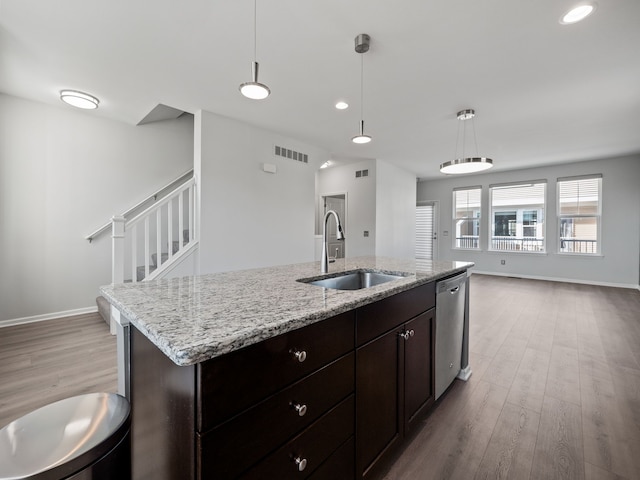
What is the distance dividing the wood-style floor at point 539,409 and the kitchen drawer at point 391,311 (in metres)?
0.78

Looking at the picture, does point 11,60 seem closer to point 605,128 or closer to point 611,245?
point 605,128

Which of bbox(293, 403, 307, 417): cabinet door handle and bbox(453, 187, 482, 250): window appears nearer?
bbox(293, 403, 307, 417): cabinet door handle

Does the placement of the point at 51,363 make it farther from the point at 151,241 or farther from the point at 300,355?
the point at 300,355

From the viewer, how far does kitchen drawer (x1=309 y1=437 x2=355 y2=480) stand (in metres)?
1.03

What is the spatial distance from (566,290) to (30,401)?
7843 millimetres

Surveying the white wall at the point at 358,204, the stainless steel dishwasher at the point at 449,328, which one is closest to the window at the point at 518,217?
the white wall at the point at 358,204

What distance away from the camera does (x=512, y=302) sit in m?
4.66

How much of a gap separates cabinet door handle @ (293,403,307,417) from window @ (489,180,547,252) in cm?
782

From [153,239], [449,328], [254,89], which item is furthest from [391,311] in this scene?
[153,239]

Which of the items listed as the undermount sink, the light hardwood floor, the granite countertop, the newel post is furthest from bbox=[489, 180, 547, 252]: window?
the newel post

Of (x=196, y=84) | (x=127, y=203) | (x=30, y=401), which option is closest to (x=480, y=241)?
(x=196, y=84)

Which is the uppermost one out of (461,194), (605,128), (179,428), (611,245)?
(605,128)

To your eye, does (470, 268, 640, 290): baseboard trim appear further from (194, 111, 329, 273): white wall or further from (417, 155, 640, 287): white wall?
(194, 111, 329, 273): white wall

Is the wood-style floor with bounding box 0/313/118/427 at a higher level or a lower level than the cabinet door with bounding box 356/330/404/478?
lower
